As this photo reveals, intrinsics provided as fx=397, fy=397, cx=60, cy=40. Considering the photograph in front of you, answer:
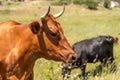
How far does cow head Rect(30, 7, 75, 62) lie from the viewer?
5.64 m

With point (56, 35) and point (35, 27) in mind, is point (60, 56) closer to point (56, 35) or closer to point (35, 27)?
point (56, 35)

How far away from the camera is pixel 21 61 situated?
580 centimetres

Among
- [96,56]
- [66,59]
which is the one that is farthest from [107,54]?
[66,59]

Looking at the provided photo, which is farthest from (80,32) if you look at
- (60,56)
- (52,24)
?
(52,24)

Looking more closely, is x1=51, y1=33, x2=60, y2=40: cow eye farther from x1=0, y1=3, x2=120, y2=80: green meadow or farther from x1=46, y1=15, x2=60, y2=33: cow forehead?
x1=0, y1=3, x2=120, y2=80: green meadow

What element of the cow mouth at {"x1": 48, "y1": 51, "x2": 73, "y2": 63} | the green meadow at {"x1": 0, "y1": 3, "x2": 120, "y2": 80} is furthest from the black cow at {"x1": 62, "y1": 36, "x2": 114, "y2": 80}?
the cow mouth at {"x1": 48, "y1": 51, "x2": 73, "y2": 63}

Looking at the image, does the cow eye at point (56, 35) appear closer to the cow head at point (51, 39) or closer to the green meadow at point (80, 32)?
the cow head at point (51, 39)

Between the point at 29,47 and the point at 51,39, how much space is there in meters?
0.35

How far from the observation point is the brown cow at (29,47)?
5.67m

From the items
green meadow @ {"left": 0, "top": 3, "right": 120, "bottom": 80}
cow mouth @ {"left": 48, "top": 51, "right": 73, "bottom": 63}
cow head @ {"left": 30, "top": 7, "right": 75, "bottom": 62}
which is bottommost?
green meadow @ {"left": 0, "top": 3, "right": 120, "bottom": 80}

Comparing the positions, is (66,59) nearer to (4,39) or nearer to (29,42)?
(29,42)

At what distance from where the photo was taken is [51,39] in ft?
18.7

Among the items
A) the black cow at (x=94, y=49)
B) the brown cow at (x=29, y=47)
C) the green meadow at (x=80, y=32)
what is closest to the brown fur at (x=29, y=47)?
the brown cow at (x=29, y=47)

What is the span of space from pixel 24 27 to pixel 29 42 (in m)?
0.27
